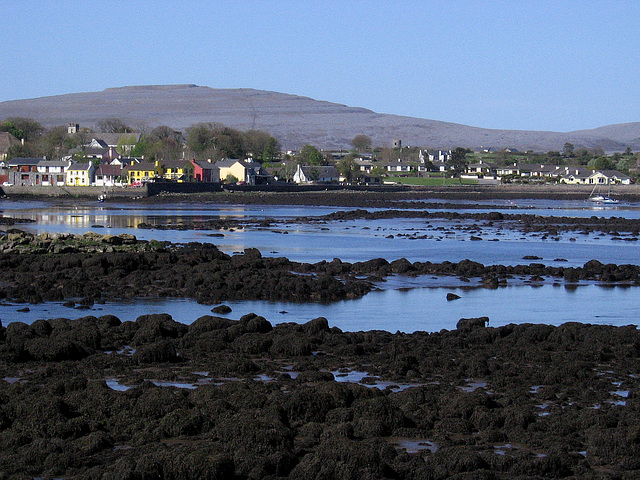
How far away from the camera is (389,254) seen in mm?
33875

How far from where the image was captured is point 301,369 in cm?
1381

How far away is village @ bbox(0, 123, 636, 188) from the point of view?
93188 millimetres

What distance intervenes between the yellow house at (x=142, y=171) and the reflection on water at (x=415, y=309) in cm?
7347

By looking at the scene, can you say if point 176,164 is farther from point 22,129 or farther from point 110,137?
point 22,129

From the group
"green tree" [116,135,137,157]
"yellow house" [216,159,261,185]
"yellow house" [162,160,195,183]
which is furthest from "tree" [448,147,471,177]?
"green tree" [116,135,137,157]

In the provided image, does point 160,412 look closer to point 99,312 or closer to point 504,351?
point 504,351

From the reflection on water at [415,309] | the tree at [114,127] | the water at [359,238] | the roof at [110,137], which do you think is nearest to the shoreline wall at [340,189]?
the water at [359,238]

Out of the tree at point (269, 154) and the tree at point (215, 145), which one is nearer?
the tree at point (215, 145)

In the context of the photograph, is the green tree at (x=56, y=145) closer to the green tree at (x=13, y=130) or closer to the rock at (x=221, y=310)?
the green tree at (x=13, y=130)

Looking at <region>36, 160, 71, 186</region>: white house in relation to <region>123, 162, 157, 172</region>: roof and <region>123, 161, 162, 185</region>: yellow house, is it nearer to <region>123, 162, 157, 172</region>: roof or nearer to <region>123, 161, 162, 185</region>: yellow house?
<region>123, 162, 157, 172</region>: roof

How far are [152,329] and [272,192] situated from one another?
80.5 m

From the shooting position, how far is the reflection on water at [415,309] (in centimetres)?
1922

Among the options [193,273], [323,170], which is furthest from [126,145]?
[193,273]

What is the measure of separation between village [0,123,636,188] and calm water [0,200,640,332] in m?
22.1
